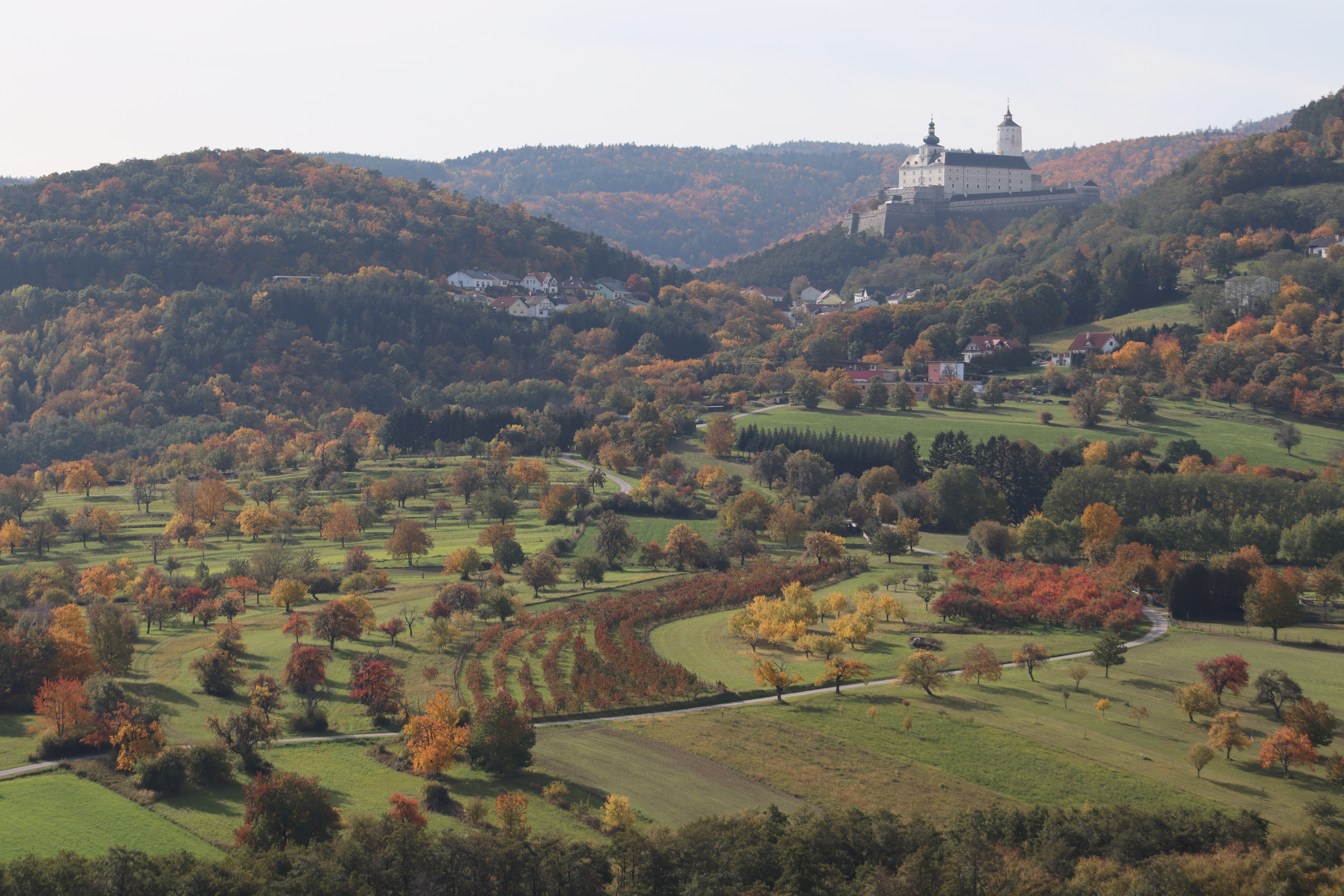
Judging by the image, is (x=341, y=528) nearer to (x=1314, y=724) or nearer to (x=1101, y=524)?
(x=1101, y=524)

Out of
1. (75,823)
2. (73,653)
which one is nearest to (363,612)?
(73,653)

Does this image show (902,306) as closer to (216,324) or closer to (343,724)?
(216,324)

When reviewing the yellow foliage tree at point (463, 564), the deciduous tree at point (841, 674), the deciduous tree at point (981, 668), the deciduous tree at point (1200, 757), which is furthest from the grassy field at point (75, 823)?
the deciduous tree at point (1200, 757)

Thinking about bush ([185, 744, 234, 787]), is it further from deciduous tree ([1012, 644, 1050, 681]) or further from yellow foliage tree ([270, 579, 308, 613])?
deciduous tree ([1012, 644, 1050, 681])

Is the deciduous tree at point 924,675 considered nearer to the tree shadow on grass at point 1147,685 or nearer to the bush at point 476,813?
the tree shadow on grass at point 1147,685

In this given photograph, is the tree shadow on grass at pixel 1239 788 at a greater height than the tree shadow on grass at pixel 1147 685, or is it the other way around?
the tree shadow on grass at pixel 1147 685
